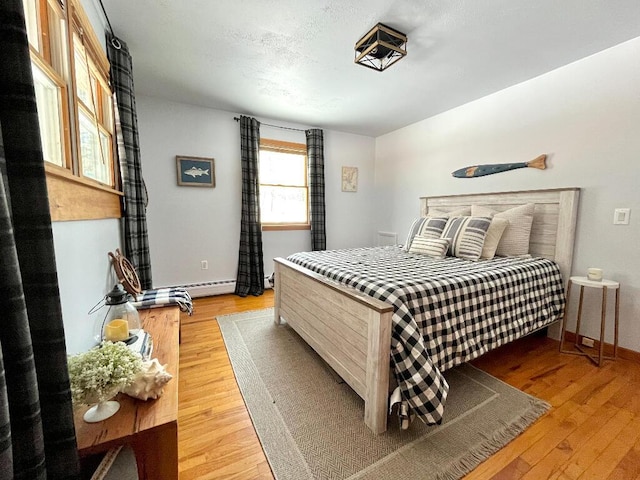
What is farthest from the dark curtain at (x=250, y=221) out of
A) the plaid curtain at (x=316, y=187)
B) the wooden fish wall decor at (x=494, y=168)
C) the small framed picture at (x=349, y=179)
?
the wooden fish wall decor at (x=494, y=168)

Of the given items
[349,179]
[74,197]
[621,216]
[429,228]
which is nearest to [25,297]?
[74,197]

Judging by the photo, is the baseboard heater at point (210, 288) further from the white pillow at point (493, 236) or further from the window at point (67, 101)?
the white pillow at point (493, 236)

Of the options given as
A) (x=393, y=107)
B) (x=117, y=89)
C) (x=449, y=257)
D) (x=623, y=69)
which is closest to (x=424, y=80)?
(x=393, y=107)

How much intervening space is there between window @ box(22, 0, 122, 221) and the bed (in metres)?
1.31

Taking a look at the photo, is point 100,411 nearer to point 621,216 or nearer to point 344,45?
point 344,45

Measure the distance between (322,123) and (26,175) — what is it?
11.9 ft

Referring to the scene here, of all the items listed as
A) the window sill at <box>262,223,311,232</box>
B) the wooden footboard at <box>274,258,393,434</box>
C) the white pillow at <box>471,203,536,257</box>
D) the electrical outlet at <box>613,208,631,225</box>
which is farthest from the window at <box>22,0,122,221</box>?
the electrical outlet at <box>613,208,631,225</box>

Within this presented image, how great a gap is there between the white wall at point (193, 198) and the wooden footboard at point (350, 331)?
5.41ft

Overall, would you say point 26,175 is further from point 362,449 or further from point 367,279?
point 362,449

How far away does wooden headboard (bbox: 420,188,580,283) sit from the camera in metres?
2.21

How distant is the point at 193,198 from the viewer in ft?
10.8

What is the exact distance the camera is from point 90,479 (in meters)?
0.81

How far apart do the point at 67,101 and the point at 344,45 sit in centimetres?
174

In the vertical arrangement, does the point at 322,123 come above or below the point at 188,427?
above
